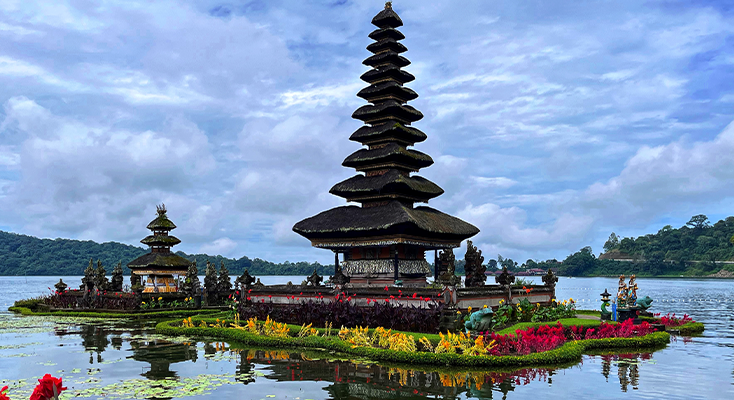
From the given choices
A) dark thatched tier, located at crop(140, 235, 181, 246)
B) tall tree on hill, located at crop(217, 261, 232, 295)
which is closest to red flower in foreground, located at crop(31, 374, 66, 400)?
tall tree on hill, located at crop(217, 261, 232, 295)

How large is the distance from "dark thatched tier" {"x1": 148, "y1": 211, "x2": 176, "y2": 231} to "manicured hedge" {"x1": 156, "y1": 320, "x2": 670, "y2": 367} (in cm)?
2575

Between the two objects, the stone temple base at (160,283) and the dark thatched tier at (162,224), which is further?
the dark thatched tier at (162,224)

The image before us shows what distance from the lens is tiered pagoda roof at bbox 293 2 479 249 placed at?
34219mm

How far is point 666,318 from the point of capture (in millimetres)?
31609

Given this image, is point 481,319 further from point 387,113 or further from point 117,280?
point 117,280

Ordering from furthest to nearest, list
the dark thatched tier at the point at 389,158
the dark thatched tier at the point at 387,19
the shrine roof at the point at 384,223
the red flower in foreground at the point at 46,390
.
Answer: the dark thatched tier at the point at 387,19 < the dark thatched tier at the point at 389,158 < the shrine roof at the point at 384,223 < the red flower in foreground at the point at 46,390

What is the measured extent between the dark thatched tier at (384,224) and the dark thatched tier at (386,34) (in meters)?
12.5

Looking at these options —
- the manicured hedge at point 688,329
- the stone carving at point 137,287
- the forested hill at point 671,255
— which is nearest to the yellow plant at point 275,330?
the stone carving at point 137,287

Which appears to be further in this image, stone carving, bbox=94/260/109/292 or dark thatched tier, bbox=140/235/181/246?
dark thatched tier, bbox=140/235/181/246

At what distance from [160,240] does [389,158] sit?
83.5 feet

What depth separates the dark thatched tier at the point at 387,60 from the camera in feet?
133

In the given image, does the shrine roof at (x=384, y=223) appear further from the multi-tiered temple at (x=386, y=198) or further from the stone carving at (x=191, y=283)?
the stone carving at (x=191, y=283)

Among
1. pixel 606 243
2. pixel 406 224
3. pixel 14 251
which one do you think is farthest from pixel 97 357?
pixel 606 243

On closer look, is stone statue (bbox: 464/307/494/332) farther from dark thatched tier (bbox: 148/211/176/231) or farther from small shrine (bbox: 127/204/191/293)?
dark thatched tier (bbox: 148/211/176/231)
